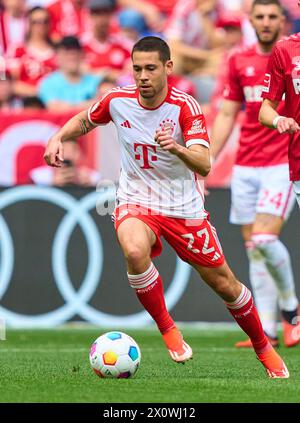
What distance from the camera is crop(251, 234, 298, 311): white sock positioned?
1081cm

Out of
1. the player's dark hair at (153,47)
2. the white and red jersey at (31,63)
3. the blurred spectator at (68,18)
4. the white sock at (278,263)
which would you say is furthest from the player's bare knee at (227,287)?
the blurred spectator at (68,18)

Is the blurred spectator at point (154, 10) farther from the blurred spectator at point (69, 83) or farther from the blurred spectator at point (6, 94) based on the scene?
the blurred spectator at point (6, 94)

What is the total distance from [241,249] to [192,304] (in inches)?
34.8

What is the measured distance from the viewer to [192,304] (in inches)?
516

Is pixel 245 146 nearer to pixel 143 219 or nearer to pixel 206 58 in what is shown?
pixel 143 219

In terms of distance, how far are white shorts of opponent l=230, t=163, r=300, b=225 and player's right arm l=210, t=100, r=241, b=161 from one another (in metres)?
0.41

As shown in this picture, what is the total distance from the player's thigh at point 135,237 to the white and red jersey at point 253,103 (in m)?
3.46

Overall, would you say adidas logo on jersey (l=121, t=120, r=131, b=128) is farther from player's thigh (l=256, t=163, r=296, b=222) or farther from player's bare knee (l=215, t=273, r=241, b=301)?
player's thigh (l=256, t=163, r=296, b=222)

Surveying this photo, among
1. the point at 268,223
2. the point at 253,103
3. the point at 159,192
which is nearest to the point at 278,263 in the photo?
the point at 268,223

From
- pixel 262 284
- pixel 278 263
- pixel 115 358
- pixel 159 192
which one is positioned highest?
pixel 159 192

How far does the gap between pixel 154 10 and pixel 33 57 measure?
102 inches

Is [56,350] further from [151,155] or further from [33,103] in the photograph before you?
[33,103]

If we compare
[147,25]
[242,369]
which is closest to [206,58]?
[147,25]

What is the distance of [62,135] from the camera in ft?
26.3
